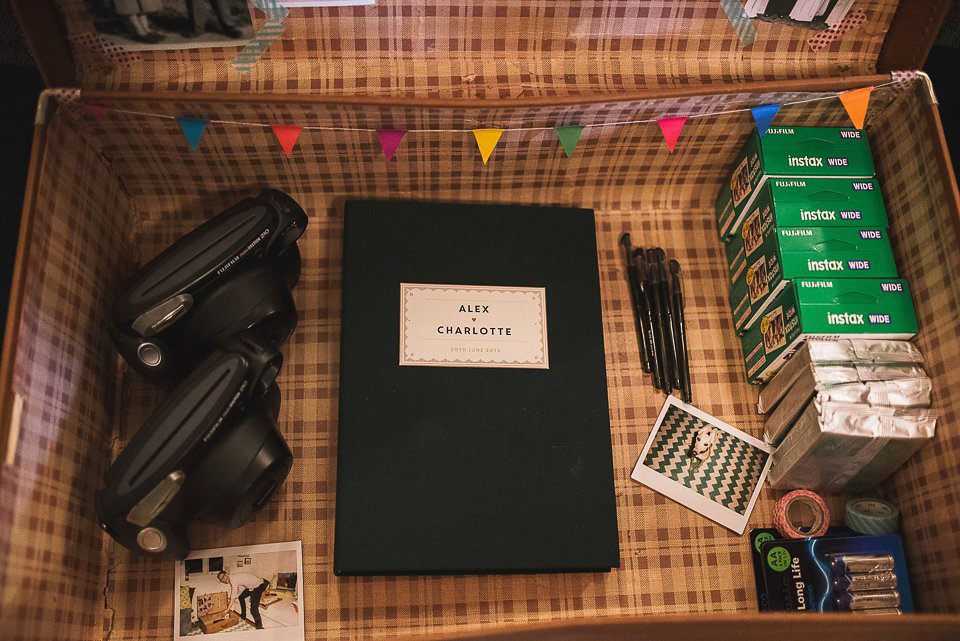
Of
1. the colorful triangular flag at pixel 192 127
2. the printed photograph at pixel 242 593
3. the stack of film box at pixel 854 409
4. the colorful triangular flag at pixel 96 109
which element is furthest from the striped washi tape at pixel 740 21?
the printed photograph at pixel 242 593

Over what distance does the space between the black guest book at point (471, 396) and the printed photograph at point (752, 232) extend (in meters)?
0.26

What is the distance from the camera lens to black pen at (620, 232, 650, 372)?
1229 mm

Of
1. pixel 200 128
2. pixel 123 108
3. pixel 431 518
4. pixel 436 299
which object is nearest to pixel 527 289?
pixel 436 299

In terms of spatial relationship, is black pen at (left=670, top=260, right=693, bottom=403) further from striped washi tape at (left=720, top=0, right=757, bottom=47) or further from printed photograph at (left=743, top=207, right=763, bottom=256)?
striped washi tape at (left=720, top=0, right=757, bottom=47)

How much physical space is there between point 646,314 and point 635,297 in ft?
Answer: 0.12

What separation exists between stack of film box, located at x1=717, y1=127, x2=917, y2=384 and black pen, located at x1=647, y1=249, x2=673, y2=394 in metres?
0.14

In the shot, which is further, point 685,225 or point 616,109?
point 685,225

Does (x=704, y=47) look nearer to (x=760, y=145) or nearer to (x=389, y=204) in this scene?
(x=760, y=145)

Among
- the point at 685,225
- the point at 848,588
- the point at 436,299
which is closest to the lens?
the point at 848,588

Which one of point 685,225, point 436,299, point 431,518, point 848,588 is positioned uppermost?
point 685,225

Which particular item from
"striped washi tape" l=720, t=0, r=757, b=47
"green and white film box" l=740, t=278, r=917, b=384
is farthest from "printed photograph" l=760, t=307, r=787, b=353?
"striped washi tape" l=720, t=0, r=757, b=47

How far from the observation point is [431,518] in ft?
3.51

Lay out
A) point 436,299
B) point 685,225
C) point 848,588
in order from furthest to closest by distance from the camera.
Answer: point 685,225
point 436,299
point 848,588

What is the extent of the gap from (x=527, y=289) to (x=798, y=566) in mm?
581
